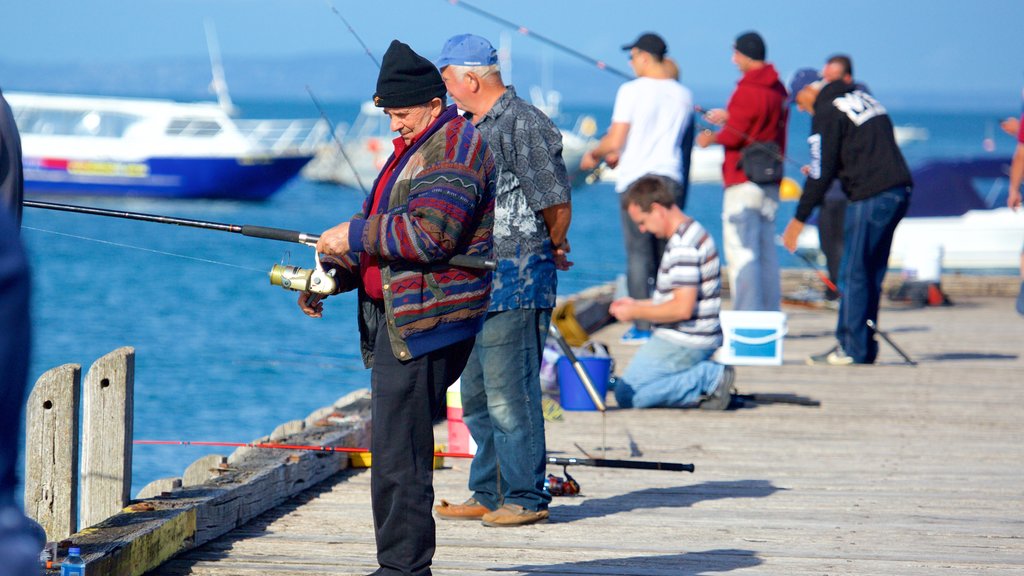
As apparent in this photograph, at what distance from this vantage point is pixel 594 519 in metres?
5.36

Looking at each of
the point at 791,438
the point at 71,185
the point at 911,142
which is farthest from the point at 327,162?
the point at 911,142

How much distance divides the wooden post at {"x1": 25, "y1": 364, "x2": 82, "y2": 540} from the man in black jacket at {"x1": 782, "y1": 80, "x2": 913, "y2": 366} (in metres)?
5.14

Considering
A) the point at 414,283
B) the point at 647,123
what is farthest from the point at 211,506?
the point at 647,123

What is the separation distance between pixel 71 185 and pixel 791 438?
39.8 m

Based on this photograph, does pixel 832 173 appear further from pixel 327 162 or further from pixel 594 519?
pixel 327 162

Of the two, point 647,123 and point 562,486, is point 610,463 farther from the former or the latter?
point 647,123

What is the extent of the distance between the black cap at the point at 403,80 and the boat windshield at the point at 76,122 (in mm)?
41522

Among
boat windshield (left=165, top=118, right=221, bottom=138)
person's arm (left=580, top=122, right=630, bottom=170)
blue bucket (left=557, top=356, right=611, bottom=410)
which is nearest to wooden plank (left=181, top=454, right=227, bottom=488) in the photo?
blue bucket (left=557, top=356, right=611, bottom=410)

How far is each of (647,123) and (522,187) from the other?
420 cm

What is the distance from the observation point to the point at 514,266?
4.95 metres

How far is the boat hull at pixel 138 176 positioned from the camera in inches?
1720

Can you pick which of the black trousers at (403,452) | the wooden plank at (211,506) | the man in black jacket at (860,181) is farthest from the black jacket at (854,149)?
the black trousers at (403,452)

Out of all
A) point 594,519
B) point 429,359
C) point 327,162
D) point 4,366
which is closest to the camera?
point 4,366

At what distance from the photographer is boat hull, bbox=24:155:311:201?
143ft
